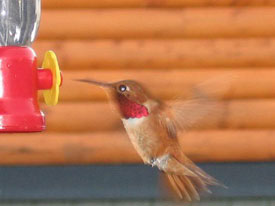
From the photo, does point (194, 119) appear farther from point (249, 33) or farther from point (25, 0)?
point (249, 33)

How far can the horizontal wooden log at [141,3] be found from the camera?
4320mm

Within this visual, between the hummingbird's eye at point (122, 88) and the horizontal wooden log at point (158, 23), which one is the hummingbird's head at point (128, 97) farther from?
the horizontal wooden log at point (158, 23)

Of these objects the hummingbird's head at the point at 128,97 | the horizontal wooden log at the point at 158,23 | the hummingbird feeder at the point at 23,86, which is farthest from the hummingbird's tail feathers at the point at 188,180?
the hummingbird feeder at the point at 23,86

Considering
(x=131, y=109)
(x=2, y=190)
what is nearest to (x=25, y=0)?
(x=131, y=109)

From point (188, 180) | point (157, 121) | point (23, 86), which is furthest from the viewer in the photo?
point (188, 180)

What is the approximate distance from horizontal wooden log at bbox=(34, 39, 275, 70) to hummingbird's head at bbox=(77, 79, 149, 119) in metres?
0.86

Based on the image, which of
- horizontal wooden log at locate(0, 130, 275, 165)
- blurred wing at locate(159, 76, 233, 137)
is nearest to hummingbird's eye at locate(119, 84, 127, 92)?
blurred wing at locate(159, 76, 233, 137)

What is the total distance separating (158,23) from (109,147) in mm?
635

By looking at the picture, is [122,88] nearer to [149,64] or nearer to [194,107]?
[194,107]

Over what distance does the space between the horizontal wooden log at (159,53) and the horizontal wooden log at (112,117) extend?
20cm

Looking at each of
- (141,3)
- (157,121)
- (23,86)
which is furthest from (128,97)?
(141,3)

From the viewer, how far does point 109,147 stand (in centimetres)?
438

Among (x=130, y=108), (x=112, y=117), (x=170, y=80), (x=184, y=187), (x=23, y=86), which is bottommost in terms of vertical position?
(x=184, y=187)

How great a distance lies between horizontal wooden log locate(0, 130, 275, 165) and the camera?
4.34 m
